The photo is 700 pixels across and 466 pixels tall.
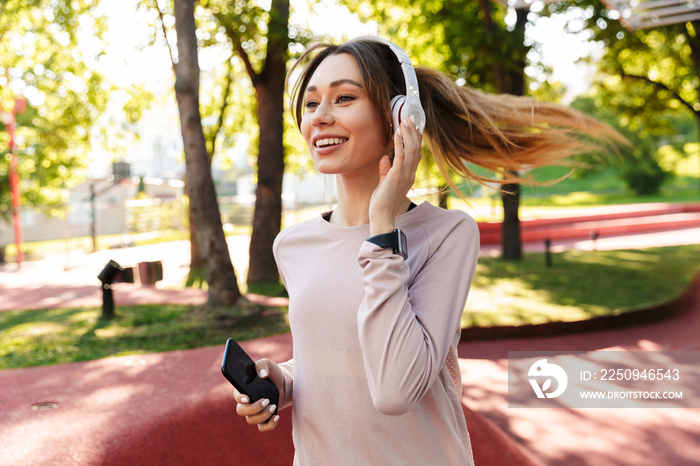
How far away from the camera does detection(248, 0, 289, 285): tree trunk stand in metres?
11.1

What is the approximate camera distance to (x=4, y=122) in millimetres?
16156

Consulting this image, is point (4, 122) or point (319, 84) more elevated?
point (4, 122)

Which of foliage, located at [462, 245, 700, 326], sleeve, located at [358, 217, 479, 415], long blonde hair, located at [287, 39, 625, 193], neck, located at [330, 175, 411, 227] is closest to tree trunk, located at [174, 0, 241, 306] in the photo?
foliage, located at [462, 245, 700, 326]

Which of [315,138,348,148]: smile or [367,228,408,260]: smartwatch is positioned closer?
[367,228,408,260]: smartwatch

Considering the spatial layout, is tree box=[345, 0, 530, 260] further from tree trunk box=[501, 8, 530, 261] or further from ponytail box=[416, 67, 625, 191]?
ponytail box=[416, 67, 625, 191]

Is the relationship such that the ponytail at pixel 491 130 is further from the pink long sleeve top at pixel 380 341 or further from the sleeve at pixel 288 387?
the sleeve at pixel 288 387

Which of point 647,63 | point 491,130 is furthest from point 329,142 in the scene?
point 647,63

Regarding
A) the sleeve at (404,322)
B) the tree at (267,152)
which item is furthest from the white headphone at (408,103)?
the tree at (267,152)

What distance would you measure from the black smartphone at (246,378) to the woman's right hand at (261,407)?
15 mm

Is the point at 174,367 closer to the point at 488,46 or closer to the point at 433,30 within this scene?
the point at 488,46

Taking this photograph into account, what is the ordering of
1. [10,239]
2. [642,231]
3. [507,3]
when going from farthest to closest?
[10,239], [642,231], [507,3]

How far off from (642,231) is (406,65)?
21.3 metres

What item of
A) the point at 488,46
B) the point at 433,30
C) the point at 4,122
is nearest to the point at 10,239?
the point at 4,122

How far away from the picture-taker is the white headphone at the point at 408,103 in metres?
1.55
